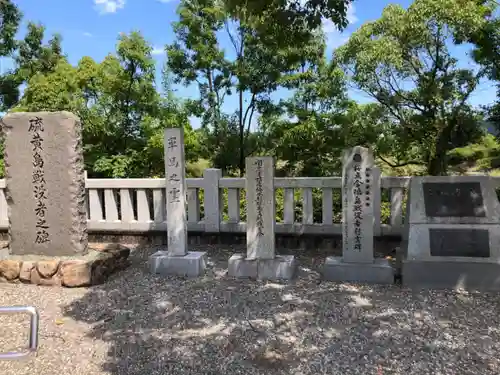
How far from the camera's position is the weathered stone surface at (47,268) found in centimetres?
524

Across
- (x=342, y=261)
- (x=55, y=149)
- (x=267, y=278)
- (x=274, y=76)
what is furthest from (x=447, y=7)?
(x=55, y=149)

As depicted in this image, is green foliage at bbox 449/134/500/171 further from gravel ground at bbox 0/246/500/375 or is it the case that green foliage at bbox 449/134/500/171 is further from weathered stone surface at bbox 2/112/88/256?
weathered stone surface at bbox 2/112/88/256

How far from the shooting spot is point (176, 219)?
18.2 feet

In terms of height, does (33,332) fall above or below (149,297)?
above

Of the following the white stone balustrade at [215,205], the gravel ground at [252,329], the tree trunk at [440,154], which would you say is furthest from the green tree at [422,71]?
the gravel ground at [252,329]

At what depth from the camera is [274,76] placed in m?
9.62

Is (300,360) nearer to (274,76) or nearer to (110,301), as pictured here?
(110,301)

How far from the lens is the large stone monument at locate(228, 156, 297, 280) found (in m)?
5.26

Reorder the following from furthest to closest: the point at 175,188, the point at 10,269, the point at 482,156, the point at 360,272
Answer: the point at 482,156, the point at 175,188, the point at 10,269, the point at 360,272

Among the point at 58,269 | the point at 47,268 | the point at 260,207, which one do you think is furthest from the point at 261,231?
the point at 47,268

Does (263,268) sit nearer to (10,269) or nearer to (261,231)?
(261,231)

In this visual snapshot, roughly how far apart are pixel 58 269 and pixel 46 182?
1.08 metres

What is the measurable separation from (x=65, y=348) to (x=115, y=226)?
371cm

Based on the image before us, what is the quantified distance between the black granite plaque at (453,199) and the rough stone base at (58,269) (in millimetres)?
3893
